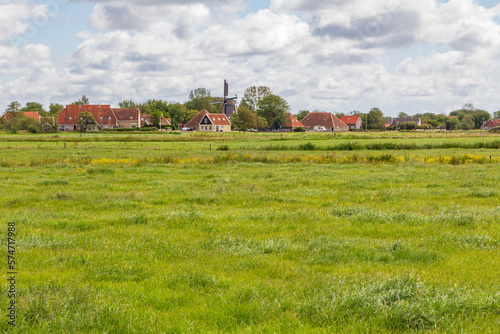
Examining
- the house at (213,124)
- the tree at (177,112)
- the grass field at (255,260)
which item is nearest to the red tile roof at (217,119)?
the house at (213,124)

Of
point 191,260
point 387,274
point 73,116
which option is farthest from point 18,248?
point 73,116

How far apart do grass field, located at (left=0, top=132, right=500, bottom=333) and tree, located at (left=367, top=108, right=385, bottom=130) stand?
156 m

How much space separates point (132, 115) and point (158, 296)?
148 m

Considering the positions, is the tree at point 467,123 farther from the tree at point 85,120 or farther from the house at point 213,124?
the tree at point 85,120

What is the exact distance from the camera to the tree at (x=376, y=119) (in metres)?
167

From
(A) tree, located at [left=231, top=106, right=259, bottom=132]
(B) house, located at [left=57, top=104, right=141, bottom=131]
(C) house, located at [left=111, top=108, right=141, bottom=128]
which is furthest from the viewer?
(C) house, located at [left=111, top=108, right=141, bottom=128]

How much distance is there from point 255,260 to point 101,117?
145 meters

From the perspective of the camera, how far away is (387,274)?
23.1ft

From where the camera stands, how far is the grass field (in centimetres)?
535

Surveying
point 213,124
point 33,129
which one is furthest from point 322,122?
point 33,129

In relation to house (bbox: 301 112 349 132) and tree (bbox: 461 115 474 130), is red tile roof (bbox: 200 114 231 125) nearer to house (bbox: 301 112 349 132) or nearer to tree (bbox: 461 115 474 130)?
house (bbox: 301 112 349 132)

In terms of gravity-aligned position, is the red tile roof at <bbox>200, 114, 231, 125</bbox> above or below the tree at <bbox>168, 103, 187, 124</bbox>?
below

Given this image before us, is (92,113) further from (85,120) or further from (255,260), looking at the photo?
(255,260)

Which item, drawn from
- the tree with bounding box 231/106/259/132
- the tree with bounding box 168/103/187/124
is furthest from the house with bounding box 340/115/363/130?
the tree with bounding box 168/103/187/124
